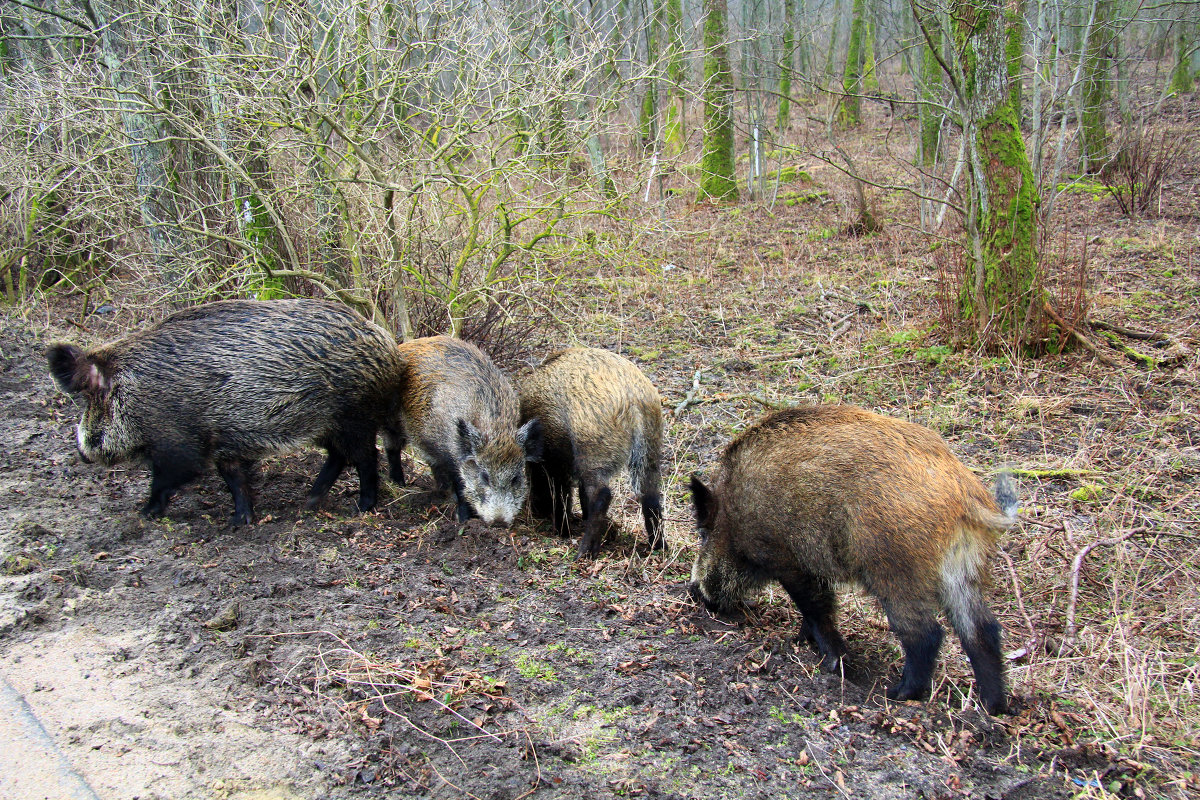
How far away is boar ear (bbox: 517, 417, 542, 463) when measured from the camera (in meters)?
5.70

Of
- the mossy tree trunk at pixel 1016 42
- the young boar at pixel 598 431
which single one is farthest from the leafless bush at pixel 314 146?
the mossy tree trunk at pixel 1016 42

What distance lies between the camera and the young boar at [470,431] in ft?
18.6

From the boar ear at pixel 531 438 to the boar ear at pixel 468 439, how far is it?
0.29 metres

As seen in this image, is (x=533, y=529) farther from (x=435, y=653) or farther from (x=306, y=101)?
(x=306, y=101)

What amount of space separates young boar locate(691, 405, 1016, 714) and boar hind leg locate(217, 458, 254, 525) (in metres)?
3.22

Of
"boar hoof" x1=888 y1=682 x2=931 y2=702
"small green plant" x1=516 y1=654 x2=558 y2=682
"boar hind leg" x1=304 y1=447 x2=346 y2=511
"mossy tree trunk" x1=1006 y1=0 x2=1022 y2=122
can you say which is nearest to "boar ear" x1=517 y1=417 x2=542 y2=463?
"boar hind leg" x1=304 y1=447 x2=346 y2=511

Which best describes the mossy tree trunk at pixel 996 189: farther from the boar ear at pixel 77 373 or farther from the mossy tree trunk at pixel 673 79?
the boar ear at pixel 77 373

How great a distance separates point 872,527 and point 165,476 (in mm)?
4468

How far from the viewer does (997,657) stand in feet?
11.9

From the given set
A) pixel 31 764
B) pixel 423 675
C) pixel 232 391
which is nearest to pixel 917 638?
pixel 423 675

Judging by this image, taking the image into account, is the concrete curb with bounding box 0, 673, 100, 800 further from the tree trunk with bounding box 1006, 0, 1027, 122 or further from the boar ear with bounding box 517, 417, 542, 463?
the tree trunk with bounding box 1006, 0, 1027, 122

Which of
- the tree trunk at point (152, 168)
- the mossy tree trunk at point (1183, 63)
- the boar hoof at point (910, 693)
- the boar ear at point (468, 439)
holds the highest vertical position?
the mossy tree trunk at point (1183, 63)

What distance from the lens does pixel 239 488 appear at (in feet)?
17.8

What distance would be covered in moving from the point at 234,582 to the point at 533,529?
2.18 metres
